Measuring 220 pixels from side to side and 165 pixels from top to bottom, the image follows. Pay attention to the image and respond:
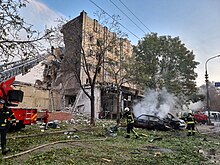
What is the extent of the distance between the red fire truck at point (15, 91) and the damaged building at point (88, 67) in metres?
6.92

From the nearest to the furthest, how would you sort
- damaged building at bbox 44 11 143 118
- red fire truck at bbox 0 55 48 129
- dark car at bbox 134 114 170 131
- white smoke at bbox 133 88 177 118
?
red fire truck at bbox 0 55 48 129 → dark car at bbox 134 114 170 131 → damaged building at bbox 44 11 143 118 → white smoke at bbox 133 88 177 118

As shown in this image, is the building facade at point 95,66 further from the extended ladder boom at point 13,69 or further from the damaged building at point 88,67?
the extended ladder boom at point 13,69

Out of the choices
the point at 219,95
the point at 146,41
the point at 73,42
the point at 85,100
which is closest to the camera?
the point at 73,42

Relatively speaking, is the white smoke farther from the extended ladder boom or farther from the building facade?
the extended ladder boom

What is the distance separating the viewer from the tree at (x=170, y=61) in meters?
31.8

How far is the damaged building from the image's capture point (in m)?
20.8

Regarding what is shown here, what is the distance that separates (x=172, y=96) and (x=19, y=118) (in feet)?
75.5

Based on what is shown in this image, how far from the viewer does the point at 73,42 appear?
20.1m

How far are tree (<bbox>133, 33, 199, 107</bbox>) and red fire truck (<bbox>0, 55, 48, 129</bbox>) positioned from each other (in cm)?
2021

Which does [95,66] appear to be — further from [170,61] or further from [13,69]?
[170,61]

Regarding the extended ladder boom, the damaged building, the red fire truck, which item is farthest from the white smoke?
the extended ladder boom

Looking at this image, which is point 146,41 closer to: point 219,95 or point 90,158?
point 90,158

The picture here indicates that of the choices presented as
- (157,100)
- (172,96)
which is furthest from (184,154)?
(172,96)

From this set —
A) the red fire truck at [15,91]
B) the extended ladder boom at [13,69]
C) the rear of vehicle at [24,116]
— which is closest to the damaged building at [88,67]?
the extended ladder boom at [13,69]
